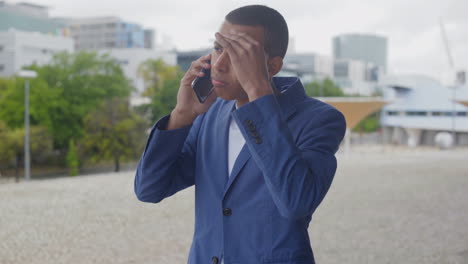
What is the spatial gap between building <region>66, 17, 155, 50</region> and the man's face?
8302 centimetres

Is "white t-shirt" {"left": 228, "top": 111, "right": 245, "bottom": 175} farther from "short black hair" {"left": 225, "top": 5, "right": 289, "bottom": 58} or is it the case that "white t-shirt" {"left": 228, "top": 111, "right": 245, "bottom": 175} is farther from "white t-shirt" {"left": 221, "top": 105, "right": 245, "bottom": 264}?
"short black hair" {"left": 225, "top": 5, "right": 289, "bottom": 58}

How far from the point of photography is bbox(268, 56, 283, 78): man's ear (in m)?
1.22

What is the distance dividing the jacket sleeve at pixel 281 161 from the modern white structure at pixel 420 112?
50538mm

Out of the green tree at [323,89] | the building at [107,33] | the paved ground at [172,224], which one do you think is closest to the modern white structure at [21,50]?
the green tree at [323,89]

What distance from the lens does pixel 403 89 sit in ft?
177

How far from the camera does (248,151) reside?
1.19 meters

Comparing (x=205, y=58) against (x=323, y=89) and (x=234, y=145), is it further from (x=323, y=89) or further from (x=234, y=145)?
(x=323, y=89)

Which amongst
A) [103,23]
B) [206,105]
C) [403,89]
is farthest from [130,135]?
[103,23]

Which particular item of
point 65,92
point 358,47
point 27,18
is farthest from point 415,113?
point 358,47

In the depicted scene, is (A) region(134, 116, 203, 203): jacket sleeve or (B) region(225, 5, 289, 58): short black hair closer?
(B) region(225, 5, 289, 58): short black hair

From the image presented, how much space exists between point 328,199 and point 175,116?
8.09 meters

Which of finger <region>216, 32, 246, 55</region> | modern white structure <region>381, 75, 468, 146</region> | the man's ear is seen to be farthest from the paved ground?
modern white structure <region>381, 75, 468, 146</region>

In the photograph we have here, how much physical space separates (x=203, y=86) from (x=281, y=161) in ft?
0.99

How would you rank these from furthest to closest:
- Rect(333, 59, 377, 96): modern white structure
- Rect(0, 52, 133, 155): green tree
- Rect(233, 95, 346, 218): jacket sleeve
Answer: Rect(333, 59, 377, 96): modern white structure
Rect(0, 52, 133, 155): green tree
Rect(233, 95, 346, 218): jacket sleeve
